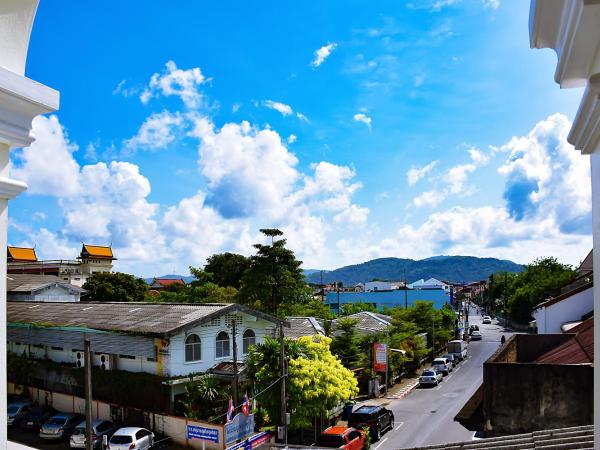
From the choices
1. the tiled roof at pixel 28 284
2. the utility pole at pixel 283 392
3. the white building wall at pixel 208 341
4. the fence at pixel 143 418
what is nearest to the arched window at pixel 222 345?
the white building wall at pixel 208 341

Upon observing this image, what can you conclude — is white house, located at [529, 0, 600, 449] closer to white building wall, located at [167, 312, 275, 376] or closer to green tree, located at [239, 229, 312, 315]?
white building wall, located at [167, 312, 275, 376]

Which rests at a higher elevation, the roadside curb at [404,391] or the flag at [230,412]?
the flag at [230,412]

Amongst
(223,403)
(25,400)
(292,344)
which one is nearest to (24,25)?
(292,344)

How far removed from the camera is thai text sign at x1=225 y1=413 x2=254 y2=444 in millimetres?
16922

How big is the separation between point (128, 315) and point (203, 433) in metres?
9.04

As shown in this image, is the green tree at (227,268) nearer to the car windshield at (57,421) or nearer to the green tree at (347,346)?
the green tree at (347,346)

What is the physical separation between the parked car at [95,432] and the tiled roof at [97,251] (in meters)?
55.9

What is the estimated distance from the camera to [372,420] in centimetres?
2041

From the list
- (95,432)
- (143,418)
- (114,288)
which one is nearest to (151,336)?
(143,418)

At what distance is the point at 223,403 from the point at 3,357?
1915 cm

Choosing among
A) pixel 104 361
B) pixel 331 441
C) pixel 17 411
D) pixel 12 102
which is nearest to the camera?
pixel 12 102

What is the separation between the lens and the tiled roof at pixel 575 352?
8250mm

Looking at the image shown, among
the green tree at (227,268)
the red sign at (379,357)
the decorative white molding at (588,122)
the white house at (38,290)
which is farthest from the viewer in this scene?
the green tree at (227,268)

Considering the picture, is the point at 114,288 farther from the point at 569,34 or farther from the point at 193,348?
the point at 569,34
